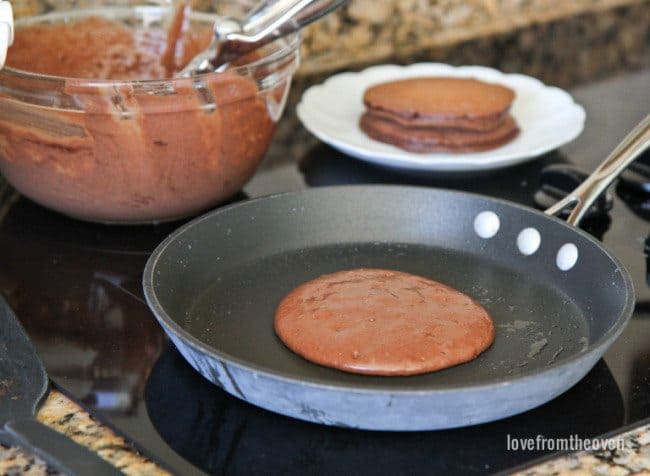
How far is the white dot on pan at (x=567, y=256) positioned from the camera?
0.82 m

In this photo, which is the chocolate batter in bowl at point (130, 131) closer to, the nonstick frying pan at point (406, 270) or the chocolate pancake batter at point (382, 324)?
the nonstick frying pan at point (406, 270)

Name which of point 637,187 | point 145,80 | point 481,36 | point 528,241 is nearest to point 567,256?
point 528,241

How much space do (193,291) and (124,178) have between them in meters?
0.16

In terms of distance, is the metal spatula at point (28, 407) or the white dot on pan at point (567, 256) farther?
the white dot on pan at point (567, 256)

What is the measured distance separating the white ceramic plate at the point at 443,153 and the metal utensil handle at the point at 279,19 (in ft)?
0.64

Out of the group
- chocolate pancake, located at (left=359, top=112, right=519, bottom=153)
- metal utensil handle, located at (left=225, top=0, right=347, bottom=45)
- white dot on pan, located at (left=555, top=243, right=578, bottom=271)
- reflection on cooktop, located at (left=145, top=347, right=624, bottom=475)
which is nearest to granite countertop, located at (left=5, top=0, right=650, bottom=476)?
chocolate pancake, located at (left=359, top=112, right=519, bottom=153)

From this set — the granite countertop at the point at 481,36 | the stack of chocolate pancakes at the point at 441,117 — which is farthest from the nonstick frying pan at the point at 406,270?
the granite countertop at the point at 481,36

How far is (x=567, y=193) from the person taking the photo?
103cm

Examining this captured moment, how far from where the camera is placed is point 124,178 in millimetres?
899

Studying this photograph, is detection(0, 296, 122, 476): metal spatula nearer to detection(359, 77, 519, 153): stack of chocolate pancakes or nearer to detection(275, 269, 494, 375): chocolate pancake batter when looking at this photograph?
detection(275, 269, 494, 375): chocolate pancake batter

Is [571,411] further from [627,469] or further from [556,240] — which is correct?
[556,240]

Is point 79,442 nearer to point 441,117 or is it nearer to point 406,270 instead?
point 406,270

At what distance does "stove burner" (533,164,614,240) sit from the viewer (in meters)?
0.99

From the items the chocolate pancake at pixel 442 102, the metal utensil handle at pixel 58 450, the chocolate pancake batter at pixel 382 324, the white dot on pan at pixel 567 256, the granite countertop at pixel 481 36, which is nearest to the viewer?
the metal utensil handle at pixel 58 450
